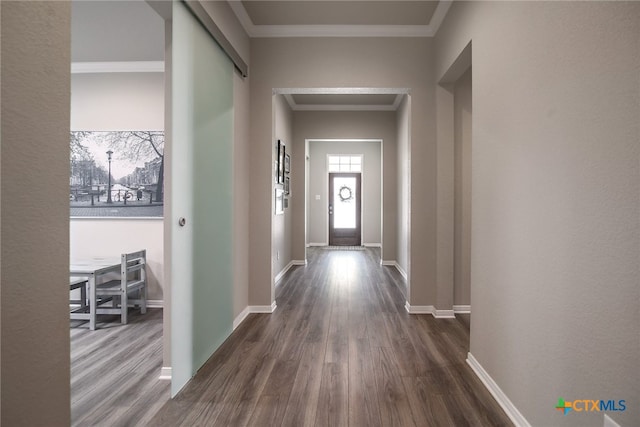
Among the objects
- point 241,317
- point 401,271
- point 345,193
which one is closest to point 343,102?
point 401,271

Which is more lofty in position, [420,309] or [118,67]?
[118,67]

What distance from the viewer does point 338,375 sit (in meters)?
2.16

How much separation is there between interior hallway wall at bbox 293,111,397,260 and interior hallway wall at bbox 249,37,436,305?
261 centimetres

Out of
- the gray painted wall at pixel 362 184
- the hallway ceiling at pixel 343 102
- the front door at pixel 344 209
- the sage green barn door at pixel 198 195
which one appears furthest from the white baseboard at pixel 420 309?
the front door at pixel 344 209

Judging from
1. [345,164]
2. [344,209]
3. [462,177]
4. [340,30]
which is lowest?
[344,209]

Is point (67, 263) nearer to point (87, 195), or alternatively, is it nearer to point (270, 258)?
point (270, 258)

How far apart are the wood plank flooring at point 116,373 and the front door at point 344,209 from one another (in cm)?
595

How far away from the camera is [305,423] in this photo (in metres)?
1.69

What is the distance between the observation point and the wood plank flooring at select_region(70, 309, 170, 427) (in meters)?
1.79

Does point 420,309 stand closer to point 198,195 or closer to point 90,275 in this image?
point 198,195

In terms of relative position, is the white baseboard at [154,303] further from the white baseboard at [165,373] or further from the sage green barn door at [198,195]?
the white baseboard at [165,373]

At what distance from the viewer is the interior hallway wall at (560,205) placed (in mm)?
1075

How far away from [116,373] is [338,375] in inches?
56.2

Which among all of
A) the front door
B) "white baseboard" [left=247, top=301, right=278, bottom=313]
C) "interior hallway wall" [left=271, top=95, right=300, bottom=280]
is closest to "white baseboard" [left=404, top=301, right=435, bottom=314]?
"white baseboard" [left=247, top=301, right=278, bottom=313]
